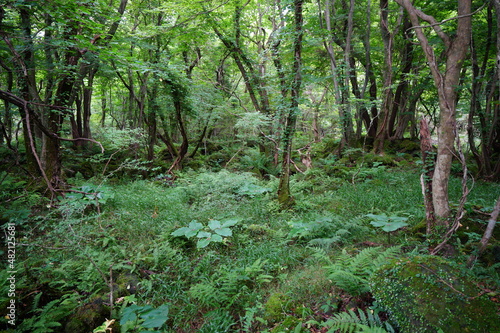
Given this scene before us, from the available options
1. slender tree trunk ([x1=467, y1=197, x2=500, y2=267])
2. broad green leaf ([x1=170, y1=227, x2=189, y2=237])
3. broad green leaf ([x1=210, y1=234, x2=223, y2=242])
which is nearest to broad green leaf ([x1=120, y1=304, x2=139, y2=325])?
broad green leaf ([x1=210, y1=234, x2=223, y2=242])

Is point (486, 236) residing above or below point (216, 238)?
above

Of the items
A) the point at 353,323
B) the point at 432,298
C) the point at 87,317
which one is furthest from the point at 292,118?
the point at 87,317

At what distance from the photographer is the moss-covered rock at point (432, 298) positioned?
2.12 meters

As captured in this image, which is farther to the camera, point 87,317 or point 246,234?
point 246,234

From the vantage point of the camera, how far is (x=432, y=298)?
2295mm

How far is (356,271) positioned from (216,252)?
237 centimetres

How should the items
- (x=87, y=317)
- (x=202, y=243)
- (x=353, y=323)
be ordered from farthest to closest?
(x=202, y=243)
(x=87, y=317)
(x=353, y=323)

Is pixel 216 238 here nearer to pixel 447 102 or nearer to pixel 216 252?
pixel 216 252

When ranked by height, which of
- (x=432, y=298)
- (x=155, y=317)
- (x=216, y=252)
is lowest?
(x=216, y=252)

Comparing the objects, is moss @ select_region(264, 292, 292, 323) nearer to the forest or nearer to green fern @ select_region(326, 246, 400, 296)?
the forest

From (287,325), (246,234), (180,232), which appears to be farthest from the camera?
(246,234)

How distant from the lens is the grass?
10.1 feet

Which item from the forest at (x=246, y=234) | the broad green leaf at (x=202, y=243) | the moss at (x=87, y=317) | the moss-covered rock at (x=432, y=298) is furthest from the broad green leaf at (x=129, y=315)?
the moss-covered rock at (x=432, y=298)

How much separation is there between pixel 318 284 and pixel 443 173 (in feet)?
9.95
